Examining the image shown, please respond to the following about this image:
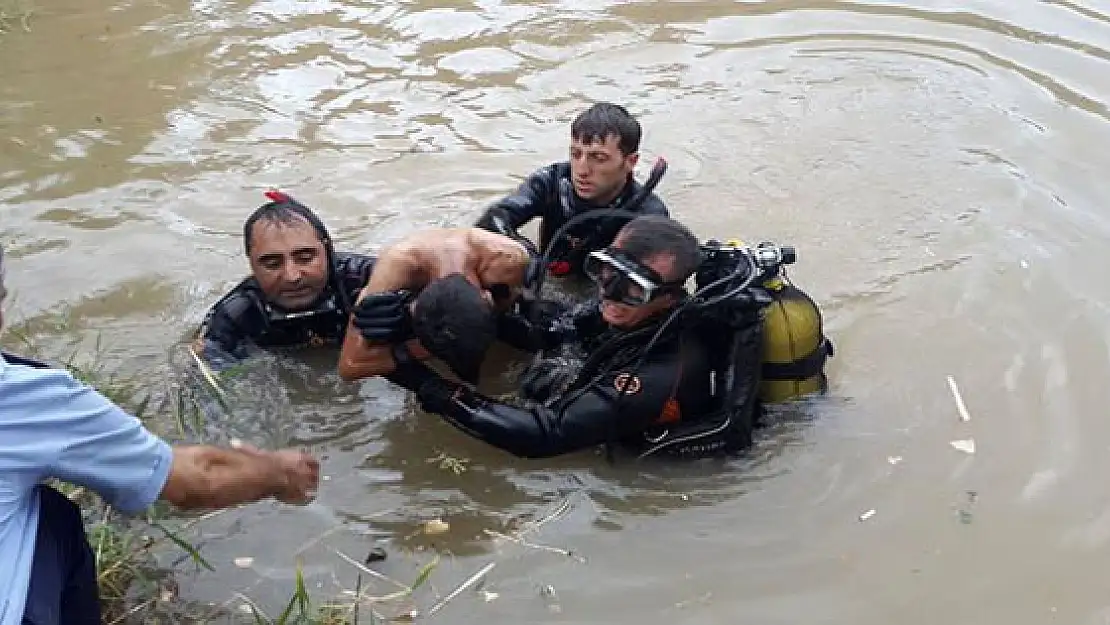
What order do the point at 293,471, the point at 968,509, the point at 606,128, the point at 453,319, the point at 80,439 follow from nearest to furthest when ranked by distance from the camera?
the point at 80,439 → the point at 293,471 → the point at 453,319 → the point at 968,509 → the point at 606,128

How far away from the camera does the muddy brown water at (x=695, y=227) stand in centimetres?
409

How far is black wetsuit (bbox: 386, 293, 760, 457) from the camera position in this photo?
14.0ft

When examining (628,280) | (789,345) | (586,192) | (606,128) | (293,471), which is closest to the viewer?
(293,471)

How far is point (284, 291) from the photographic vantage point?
4.75 m

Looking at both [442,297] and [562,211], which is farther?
[562,211]

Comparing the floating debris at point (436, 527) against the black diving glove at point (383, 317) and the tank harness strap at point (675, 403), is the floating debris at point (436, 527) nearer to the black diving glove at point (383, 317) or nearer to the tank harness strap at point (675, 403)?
the black diving glove at point (383, 317)

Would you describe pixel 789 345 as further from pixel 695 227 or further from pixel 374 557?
pixel 695 227

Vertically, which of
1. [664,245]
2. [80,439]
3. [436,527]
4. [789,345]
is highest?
[80,439]

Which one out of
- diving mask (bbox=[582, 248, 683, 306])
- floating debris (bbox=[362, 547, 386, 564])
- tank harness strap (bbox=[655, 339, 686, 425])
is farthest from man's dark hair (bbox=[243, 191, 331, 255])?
tank harness strap (bbox=[655, 339, 686, 425])

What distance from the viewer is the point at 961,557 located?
4.10m

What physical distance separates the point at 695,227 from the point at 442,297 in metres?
2.95

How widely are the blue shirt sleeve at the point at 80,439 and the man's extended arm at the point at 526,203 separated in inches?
119

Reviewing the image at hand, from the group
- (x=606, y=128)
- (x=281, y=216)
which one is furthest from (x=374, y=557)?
(x=606, y=128)

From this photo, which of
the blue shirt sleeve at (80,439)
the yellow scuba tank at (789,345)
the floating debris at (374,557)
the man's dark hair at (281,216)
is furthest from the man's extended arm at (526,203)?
the blue shirt sleeve at (80,439)
